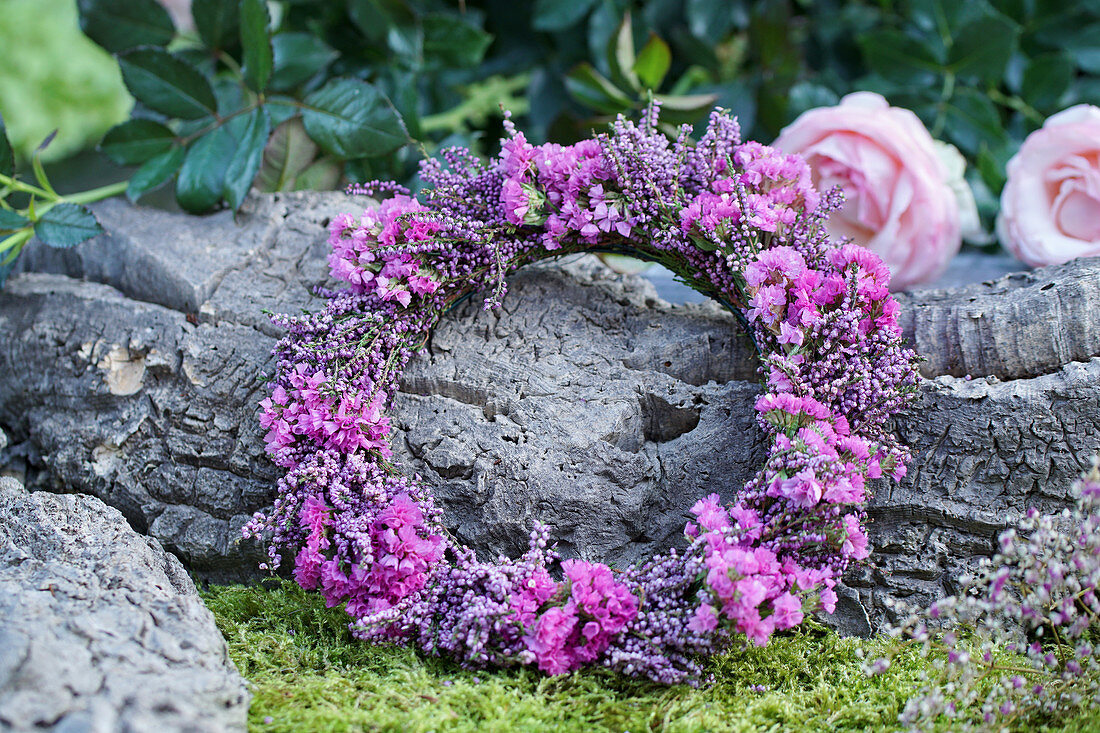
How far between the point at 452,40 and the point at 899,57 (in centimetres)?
139

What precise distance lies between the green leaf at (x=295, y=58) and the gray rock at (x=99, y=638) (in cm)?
136

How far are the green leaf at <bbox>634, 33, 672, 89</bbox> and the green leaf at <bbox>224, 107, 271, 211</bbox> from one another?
1.08m

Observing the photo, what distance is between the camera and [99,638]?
135 cm

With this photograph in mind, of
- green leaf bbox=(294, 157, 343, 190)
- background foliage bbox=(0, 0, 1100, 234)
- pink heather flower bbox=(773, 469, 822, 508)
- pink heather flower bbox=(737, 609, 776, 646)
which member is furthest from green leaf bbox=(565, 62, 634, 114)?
pink heather flower bbox=(737, 609, 776, 646)

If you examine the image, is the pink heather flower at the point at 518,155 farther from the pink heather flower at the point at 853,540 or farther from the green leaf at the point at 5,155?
the green leaf at the point at 5,155

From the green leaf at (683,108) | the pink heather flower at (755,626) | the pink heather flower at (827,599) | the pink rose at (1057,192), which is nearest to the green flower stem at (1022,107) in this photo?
the pink rose at (1057,192)

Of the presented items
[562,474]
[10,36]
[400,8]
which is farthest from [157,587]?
[10,36]

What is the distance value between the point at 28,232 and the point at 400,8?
122 cm

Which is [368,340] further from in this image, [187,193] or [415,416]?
[187,193]

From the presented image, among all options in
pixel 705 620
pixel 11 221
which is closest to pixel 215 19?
pixel 11 221

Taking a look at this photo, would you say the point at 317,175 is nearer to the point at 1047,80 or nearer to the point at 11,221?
the point at 11,221

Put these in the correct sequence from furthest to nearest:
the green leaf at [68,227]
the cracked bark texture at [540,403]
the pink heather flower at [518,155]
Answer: the green leaf at [68,227] < the pink heather flower at [518,155] < the cracked bark texture at [540,403]

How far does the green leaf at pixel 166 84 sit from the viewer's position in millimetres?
2229

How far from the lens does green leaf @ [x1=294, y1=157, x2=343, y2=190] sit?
2.43 metres
